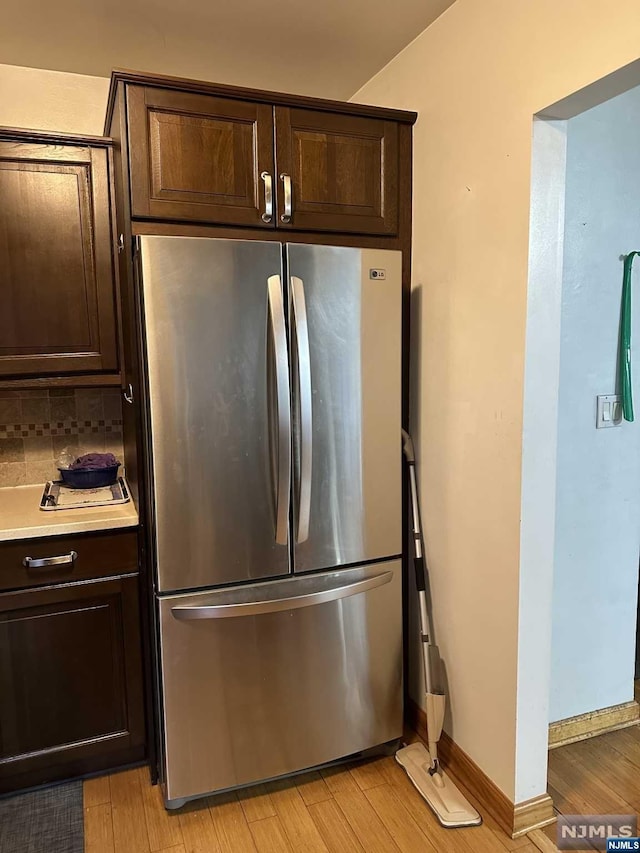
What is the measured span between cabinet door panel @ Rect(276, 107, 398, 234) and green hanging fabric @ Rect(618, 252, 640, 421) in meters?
0.82

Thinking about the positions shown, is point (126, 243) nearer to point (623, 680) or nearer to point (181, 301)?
point (181, 301)

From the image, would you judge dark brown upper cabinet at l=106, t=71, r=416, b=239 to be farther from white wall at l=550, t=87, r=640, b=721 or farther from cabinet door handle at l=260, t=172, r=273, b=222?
white wall at l=550, t=87, r=640, b=721

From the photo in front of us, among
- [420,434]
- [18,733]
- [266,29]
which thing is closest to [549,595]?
[420,434]

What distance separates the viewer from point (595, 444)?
2.25 metres

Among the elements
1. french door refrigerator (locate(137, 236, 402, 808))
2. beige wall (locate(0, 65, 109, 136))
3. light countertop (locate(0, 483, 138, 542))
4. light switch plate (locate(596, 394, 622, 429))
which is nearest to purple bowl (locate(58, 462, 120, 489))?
light countertop (locate(0, 483, 138, 542))

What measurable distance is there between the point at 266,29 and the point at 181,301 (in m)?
1.01

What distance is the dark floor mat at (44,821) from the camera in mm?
1887

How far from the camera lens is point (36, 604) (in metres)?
2.03

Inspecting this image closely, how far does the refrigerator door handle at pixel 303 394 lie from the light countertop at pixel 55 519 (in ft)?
1.89

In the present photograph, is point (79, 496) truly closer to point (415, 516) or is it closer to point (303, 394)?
point (303, 394)

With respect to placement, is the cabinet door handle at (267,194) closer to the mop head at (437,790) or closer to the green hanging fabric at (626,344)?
the green hanging fabric at (626,344)

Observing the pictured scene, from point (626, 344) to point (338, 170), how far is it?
1.16 meters

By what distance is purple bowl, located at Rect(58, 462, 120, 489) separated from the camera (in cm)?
239

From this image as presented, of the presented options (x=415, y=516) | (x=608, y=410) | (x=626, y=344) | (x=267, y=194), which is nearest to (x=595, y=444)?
(x=608, y=410)
